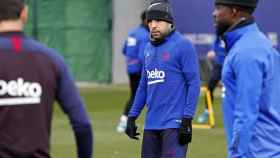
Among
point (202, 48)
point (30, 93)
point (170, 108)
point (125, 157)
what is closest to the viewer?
point (30, 93)

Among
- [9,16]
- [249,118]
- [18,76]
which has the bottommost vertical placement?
[249,118]

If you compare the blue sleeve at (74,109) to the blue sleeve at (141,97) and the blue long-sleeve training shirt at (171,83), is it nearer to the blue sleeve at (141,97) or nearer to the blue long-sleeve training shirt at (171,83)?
the blue long-sleeve training shirt at (171,83)

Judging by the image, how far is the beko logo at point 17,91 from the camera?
4.72 m

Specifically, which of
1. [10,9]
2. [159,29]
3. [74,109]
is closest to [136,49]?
[159,29]

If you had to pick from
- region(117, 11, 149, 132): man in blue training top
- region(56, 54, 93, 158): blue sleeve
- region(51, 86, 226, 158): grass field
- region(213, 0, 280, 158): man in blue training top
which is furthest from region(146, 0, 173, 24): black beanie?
region(117, 11, 149, 132): man in blue training top

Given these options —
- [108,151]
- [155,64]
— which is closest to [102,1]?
[108,151]

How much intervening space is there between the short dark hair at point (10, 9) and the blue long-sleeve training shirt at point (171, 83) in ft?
11.4

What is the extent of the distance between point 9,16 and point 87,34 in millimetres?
20890

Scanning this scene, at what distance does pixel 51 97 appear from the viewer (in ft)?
15.9

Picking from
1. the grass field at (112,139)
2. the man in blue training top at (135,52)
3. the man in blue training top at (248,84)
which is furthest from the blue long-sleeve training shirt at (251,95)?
the man in blue training top at (135,52)

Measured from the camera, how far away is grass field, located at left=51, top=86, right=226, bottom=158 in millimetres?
11992

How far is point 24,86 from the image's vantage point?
473 cm

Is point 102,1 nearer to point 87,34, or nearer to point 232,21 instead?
point 87,34

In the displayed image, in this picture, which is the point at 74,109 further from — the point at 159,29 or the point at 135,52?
the point at 135,52
